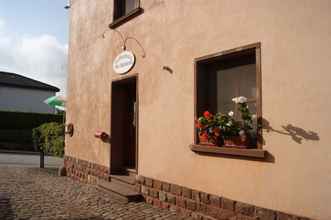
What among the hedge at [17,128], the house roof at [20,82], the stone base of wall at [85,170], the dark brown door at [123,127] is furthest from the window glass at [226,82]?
the house roof at [20,82]

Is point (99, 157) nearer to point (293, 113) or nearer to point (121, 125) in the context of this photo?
point (121, 125)

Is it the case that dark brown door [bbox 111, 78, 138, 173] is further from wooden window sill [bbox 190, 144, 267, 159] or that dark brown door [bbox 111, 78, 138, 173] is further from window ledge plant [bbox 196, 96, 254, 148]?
window ledge plant [bbox 196, 96, 254, 148]

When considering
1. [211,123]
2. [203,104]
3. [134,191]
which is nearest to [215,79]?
[203,104]

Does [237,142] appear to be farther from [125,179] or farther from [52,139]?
[52,139]

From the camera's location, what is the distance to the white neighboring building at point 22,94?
31.5m

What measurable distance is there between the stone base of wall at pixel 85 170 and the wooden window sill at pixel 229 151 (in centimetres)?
332

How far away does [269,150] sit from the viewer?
396 cm

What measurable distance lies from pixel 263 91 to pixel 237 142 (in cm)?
74

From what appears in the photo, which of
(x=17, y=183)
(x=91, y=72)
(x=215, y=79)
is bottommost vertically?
(x=17, y=183)

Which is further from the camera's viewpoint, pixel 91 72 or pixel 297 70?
pixel 91 72

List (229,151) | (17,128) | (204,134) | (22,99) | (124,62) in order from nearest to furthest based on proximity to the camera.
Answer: (229,151) → (204,134) → (124,62) → (17,128) → (22,99)

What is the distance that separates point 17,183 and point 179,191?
485 cm

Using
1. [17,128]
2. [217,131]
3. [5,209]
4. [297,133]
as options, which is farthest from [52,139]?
[17,128]

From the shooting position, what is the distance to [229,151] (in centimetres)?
439
